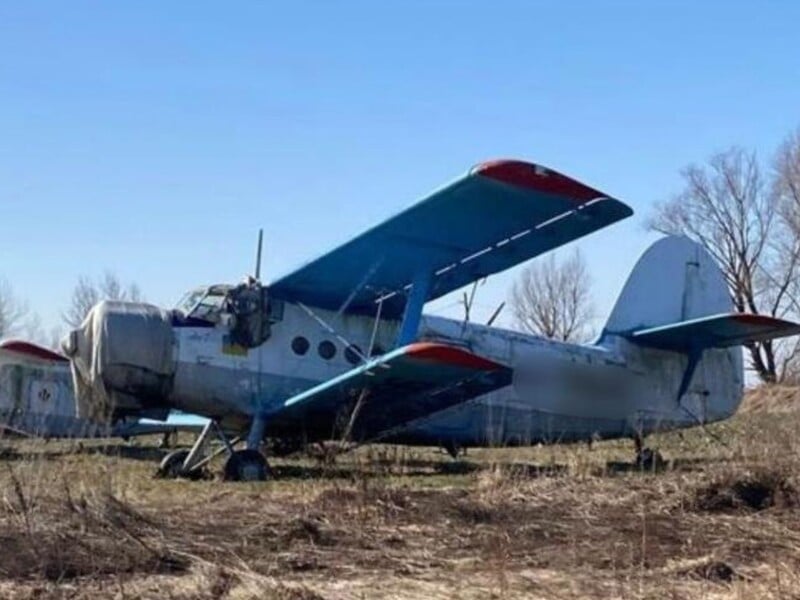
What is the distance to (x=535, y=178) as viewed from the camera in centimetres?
1033

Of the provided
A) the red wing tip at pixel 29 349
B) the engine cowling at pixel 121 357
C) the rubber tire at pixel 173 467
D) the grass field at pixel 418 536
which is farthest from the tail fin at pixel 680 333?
the red wing tip at pixel 29 349

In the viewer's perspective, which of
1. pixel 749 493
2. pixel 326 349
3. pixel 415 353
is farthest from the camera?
pixel 326 349

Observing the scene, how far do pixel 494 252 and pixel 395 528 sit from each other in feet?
22.0

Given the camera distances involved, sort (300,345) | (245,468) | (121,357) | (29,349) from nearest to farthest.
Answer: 1. (245,468)
2. (121,357)
3. (300,345)
4. (29,349)

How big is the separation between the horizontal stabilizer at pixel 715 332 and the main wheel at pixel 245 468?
18.7ft

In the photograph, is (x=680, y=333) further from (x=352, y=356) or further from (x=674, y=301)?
(x=352, y=356)

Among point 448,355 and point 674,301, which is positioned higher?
point 674,301

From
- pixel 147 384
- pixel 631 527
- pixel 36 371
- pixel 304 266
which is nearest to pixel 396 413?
pixel 304 266

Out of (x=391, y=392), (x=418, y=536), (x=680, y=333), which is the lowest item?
(x=418, y=536)

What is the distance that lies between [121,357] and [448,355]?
3.47 m

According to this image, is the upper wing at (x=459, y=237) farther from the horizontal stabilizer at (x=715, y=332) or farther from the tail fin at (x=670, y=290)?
the tail fin at (x=670, y=290)

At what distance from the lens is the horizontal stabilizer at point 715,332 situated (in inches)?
494

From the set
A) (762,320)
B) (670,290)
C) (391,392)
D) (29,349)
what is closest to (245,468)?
(391,392)

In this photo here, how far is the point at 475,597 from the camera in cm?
450
